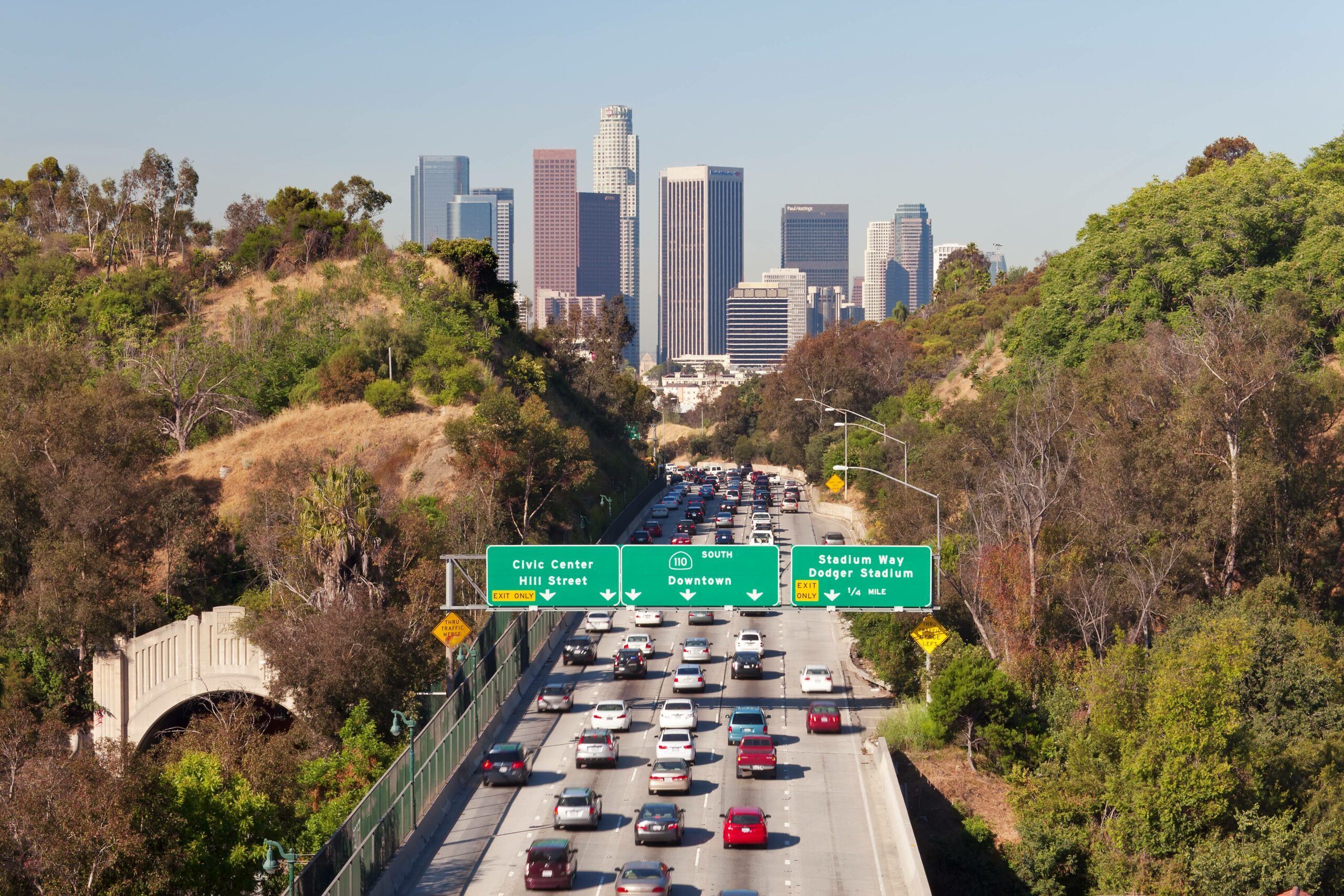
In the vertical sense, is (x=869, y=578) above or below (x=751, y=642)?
above

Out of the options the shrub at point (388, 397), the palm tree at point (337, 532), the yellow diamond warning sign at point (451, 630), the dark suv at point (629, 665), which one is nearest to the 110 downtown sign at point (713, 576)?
the yellow diamond warning sign at point (451, 630)

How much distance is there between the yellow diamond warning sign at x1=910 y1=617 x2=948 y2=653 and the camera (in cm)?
4512

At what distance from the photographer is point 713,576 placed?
42.7 meters

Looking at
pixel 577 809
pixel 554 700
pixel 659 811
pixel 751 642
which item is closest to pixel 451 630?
pixel 554 700

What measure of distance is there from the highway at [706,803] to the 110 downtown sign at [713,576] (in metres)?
5.26

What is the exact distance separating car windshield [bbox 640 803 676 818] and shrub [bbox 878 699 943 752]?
43.0 ft

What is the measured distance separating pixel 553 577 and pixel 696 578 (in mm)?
4773

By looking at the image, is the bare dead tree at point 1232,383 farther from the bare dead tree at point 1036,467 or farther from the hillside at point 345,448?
the hillside at point 345,448

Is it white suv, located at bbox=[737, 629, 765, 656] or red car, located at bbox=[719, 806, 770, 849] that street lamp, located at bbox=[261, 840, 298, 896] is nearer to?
red car, located at bbox=[719, 806, 770, 849]

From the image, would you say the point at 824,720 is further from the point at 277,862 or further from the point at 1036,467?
the point at 1036,467

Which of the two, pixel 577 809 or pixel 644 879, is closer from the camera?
pixel 644 879

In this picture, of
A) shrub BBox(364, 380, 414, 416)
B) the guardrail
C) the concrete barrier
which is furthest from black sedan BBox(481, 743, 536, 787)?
shrub BBox(364, 380, 414, 416)

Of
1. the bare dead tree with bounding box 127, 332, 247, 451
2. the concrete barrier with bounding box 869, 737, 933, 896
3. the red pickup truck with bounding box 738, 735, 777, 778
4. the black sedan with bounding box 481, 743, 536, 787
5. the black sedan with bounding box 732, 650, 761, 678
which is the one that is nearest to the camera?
the concrete barrier with bounding box 869, 737, 933, 896

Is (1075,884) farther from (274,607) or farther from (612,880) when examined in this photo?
(274,607)
